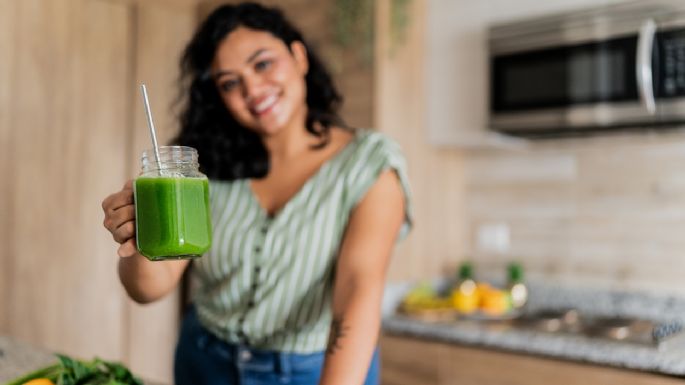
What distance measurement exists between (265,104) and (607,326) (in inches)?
58.0

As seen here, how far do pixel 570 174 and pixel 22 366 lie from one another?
2026mm

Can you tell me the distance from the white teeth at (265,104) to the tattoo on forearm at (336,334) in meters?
0.41

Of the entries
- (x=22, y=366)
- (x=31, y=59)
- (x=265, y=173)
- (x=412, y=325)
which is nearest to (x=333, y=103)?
(x=265, y=173)

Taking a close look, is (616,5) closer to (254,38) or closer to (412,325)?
(412,325)

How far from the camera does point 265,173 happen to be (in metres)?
1.58

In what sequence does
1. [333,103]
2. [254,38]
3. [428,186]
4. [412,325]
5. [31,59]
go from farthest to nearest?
[428,186]
[31,59]
[412,325]
[333,103]
[254,38]

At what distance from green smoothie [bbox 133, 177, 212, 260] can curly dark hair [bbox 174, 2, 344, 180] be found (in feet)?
1.87

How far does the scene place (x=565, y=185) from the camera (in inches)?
109

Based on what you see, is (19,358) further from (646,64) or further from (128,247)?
(646,64)

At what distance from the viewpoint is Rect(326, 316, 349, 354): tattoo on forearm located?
4.01 ft

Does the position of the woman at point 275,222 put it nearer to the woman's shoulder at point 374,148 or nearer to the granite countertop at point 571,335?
the woman's shoulder at point 374,148

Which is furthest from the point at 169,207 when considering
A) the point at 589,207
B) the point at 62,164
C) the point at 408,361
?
the point at 589,207

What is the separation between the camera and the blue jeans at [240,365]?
142 centimetres

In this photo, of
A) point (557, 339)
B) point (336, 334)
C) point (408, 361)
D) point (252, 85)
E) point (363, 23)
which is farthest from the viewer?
point (363, 23)
